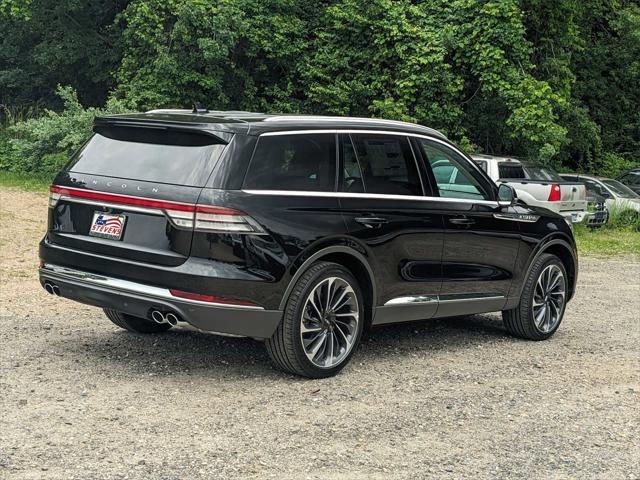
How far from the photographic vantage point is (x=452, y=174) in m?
7.64

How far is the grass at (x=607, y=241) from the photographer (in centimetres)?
1728

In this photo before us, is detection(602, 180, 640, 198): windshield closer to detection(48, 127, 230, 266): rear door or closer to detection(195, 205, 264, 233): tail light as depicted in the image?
detection(48, 127, 230, 266): rear door

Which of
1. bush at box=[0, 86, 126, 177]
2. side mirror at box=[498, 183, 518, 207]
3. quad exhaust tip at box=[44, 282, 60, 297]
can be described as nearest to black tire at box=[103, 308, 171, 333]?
quad exhaust tip at box=[44, 282, 60, 297]

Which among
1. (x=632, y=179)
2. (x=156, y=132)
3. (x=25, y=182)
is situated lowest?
(x=25, y=182)

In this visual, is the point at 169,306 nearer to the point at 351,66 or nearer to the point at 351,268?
the point at 351,268

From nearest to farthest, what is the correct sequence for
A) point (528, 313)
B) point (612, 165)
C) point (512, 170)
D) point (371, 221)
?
point (371, 221) → point (528, 313) → point (512, 170) → point (612, 165)

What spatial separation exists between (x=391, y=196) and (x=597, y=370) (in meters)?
2.15

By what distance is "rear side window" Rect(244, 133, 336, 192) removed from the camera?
6129 mm

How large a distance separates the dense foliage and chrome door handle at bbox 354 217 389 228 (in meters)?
14.8

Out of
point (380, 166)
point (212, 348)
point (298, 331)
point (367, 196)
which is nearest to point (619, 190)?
point (380, 166)

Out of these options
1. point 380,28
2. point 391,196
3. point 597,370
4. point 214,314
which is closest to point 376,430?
point 214,314

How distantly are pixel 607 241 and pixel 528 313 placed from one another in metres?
11.1

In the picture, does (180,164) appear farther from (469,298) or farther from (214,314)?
(469,298)

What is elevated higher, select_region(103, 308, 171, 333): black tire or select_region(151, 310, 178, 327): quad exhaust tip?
select_region(151, 310, 178, 327): quad exhaust tip
